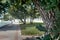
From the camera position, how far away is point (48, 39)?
0.91 metres

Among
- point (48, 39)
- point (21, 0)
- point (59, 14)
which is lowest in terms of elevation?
point (48, 39)

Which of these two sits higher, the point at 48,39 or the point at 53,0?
the point at 53,0

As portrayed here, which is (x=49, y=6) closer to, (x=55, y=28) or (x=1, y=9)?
(x=55, y=28)

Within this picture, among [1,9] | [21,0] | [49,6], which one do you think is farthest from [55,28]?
[1,9]

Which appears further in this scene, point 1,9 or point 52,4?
point 1,9

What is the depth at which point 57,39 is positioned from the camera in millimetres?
864

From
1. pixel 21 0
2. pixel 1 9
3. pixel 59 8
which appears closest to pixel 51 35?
pixel 59 8

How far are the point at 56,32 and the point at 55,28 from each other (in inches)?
0.9

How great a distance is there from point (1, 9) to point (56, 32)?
13.3 metres

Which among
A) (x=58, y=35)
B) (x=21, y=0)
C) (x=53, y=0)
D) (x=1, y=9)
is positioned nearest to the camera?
(x=53, y=0)

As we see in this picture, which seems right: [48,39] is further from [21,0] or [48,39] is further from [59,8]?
[21,0]

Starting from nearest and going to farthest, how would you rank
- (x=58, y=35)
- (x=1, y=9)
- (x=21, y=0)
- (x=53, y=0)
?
(x=53, y=0), (x=58, y=35), (x=21, y=0), (x=1, y=9)

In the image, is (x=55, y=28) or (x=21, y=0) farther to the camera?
(x=21, y=0)

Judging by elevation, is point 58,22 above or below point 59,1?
below
